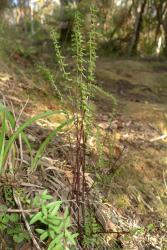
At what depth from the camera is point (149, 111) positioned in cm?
425

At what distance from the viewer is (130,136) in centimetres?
351

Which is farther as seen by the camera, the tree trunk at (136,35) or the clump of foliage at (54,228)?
the tree trunk at (136,35)

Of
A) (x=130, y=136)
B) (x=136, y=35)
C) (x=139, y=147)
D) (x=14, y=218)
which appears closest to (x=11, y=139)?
(x=14, y=218)

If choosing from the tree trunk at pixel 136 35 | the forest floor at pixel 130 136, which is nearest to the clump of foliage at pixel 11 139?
the forest floor at pixel 130 136

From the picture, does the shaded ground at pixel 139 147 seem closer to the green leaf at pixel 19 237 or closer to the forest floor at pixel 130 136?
the forest floor at pixel 130 136

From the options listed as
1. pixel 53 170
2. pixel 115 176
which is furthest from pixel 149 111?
pixel 53 170

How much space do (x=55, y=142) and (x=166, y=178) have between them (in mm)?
890

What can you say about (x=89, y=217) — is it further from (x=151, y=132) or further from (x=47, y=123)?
(x=151, y=132)

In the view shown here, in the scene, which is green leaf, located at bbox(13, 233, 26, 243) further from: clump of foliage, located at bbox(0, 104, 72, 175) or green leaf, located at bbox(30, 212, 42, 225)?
clump of foliage, located at bbox(0, 104, 72, 175)

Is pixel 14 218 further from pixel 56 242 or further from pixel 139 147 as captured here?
pixel 139 147

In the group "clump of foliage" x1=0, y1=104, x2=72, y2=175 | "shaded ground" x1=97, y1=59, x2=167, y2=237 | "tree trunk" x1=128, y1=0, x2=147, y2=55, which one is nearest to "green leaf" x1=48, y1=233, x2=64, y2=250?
"clump of foliage" x1=0, y1=104, x2=72, y2=175

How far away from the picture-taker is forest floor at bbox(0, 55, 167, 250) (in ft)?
8.20

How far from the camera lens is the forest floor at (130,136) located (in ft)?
8.20

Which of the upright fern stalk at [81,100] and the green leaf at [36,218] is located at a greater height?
the upright fern stalk at [81,100]
